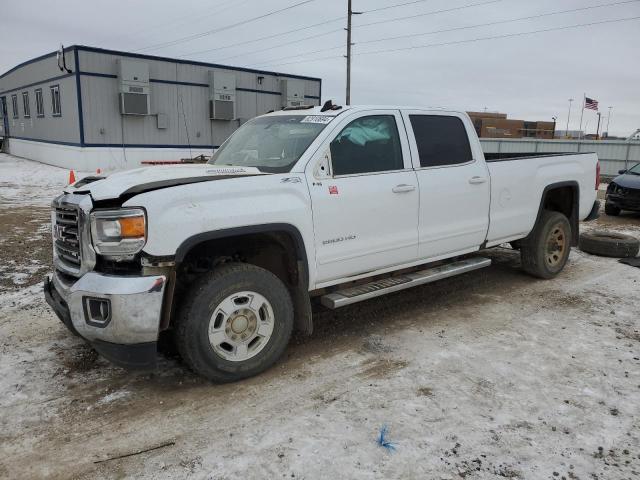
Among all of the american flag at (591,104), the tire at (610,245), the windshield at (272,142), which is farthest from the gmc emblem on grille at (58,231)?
the american flag at (591,104)

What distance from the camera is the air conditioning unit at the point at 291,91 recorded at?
25.8 m

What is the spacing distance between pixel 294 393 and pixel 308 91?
24.8m

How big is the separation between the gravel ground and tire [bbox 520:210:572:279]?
981mm

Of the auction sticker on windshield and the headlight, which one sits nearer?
the headlight

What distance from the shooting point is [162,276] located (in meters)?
3.29

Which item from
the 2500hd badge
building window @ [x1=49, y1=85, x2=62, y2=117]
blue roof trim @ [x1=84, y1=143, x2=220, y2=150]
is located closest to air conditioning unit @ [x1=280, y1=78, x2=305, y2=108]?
blue roof trim @ [x1=84, y1=143, x2=220, y2=150]

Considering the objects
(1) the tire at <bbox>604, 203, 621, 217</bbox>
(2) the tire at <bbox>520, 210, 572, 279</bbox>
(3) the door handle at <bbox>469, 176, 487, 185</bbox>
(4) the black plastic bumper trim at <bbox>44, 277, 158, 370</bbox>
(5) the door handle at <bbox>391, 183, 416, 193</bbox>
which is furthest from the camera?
(1) the tire at <bbox>604, 203, 621, 217</bbox>

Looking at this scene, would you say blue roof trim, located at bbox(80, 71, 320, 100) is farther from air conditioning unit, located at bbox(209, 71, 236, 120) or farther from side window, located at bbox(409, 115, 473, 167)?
side window, located at bbox(409, 115, 473, 167)

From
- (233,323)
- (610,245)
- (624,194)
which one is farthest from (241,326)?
(624,194)

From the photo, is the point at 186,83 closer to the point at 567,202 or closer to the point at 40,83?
the point at 40,83

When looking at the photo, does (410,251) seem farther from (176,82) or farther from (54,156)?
(54,156)

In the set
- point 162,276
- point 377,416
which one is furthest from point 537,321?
point 162,276

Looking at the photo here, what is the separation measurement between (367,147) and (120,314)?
7.94 ft

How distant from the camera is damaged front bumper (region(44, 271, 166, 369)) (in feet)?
10.5
